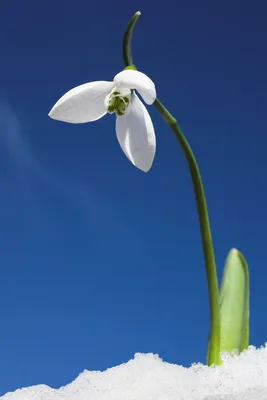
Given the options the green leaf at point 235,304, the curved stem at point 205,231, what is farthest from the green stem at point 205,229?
the green leaf at point 235,304

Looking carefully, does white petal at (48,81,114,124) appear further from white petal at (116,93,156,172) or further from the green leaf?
the green leaf

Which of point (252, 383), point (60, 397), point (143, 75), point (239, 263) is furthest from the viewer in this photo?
point (239, 263)

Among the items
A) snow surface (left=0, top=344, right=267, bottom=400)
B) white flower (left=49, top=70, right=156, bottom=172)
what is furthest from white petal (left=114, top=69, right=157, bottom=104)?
snow surface (left=0, top=344, right=267, bottom=400)

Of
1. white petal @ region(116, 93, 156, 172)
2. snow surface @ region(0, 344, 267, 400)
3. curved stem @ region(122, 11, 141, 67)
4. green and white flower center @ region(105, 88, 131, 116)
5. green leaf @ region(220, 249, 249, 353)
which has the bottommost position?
snow surface @ region(0, 344, 267, 400)

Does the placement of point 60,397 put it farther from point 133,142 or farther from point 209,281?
point 133,142

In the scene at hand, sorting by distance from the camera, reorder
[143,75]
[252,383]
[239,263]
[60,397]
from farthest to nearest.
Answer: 1. [239,263]
2. [143,75]
3. [60,397]
4. [252,383]

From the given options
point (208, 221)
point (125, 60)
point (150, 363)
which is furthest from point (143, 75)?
point (150, 363)

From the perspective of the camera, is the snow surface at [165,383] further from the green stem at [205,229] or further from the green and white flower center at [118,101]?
the green and white flower center at [118,101]
